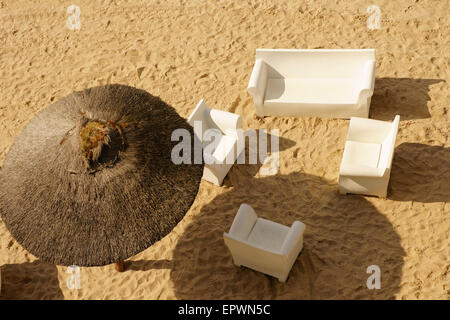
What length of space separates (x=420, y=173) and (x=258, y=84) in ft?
11.6

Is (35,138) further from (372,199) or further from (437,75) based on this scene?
(437,75)

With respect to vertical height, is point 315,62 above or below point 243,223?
above

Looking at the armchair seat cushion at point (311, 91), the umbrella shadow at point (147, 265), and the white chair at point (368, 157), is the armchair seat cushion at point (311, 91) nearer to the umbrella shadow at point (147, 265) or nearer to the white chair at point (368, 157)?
the white chair at point (368, 157)

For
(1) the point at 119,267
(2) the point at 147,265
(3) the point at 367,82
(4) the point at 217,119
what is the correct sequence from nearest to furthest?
(1) the point at 119,267 → (2) the point at 147,265 → (3) the point at 367,82 → (4) the point at 217,119

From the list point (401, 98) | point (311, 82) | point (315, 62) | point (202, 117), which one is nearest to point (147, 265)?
point (202, 117)

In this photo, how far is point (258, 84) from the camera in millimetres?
11164

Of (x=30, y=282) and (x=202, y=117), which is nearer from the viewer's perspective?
(x=30, y=282)

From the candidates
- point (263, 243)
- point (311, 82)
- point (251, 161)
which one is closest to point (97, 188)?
point (263, 243)

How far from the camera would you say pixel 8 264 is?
1033 cm

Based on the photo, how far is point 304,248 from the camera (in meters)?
9.73

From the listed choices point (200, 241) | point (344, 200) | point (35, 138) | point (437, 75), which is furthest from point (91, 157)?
point (437, 75)

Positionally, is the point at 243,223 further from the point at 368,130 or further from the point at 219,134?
the point at 368,130

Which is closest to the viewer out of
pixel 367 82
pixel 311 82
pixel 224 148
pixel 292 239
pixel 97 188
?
pixel 97 188

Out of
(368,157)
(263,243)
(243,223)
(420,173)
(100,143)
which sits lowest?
(263,243)
